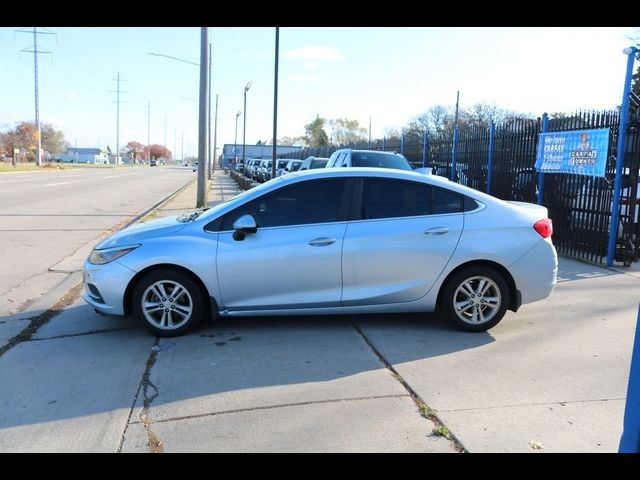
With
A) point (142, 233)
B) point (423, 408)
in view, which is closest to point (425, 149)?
point (142, 233)

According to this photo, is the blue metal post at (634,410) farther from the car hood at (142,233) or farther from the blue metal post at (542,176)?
the blue metal post at (542,176)

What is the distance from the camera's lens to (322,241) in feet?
17.1

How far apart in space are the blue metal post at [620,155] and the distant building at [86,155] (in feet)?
553

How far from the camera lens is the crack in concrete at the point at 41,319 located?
17.0 feet

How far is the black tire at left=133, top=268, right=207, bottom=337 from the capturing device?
204 inches

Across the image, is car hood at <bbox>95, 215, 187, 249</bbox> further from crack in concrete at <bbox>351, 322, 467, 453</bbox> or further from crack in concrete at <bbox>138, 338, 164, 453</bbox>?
crack in concrete at <bbox>351, 322, 467, 453</bbox>

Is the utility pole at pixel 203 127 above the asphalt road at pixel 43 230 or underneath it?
above

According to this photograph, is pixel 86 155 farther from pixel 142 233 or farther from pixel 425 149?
pixel 142 233

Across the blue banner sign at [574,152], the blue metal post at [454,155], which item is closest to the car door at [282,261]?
the blue banner sign at [574,152]

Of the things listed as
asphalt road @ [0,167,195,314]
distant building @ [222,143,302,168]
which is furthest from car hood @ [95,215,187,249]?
distant building @ [222,143,302,168]

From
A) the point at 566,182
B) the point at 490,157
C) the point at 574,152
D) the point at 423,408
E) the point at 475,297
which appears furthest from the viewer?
the point at 490,157

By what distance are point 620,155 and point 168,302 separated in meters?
7.34
